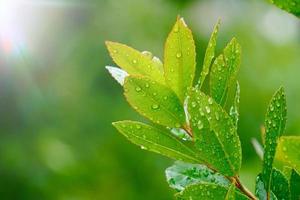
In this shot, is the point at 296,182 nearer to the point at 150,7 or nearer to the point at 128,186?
the point at 128,186

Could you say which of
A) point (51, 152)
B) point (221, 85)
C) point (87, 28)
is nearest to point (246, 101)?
point (51, 152)

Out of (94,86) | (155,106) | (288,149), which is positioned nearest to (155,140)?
(155,106)

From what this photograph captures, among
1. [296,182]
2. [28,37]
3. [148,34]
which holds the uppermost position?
[296,182]

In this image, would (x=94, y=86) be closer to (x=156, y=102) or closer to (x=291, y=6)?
(x=156, y=102)

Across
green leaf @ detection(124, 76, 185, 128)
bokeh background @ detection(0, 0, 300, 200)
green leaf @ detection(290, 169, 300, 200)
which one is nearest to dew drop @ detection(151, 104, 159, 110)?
green leaf @ detection(124, 76, 185, 128)

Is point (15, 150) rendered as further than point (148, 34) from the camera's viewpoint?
No

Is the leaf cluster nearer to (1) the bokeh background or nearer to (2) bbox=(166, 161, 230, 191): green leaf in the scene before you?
(2) bbox=(166, 161, 230, 191): green leaf
